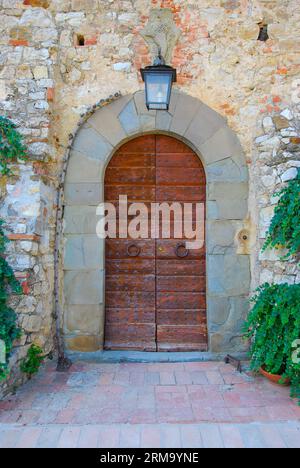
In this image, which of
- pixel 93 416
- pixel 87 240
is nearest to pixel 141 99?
pixel 87 240

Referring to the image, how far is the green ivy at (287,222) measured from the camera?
2945 mm

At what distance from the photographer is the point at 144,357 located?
3443 millimetres

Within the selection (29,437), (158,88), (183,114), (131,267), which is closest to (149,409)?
(29,437)

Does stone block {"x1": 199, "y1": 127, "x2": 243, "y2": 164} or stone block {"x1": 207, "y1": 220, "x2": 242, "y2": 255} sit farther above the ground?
stone block {"x1": 199, "y1": 127, "x2": 243, "y2": 164}

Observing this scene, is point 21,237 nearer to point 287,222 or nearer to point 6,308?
point 6,308

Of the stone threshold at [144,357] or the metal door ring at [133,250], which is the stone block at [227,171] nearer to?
the metal door ring at [133,250]

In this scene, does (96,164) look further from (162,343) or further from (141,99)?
(162,343)

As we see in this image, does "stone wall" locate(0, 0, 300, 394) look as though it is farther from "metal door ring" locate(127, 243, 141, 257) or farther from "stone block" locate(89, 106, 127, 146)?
"metal door ring" locate(127, 243, 141, 257)

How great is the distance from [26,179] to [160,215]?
1309mm

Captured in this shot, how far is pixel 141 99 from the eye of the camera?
3.53m

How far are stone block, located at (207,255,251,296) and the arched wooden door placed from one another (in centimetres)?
15

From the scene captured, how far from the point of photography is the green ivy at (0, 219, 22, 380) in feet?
8.54

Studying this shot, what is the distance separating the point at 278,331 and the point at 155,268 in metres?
1.30

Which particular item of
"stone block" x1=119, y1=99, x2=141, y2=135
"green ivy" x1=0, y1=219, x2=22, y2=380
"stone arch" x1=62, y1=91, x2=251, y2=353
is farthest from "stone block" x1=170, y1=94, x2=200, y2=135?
"green ivy" x1=0, y1=219, x2=22, y2=380
